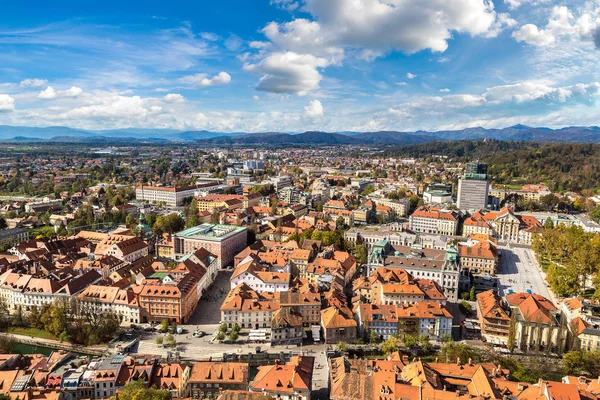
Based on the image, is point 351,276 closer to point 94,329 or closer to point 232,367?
point 232,367

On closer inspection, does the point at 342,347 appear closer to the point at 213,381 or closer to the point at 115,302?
the point at 213,381

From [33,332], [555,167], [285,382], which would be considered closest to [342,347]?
[285,382]

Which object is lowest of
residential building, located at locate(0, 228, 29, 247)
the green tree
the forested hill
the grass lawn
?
the grass lawn

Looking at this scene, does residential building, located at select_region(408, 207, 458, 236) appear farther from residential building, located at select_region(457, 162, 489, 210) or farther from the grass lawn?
the grass lawn

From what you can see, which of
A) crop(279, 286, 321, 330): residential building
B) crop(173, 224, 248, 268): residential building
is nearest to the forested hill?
crop(173, 224, 248, 268): residential building

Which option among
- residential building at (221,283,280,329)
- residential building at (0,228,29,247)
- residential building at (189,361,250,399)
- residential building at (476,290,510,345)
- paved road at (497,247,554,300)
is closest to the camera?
residential building at (189,361,250,399)

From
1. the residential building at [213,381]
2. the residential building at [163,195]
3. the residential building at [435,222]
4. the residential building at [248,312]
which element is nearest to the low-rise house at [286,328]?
the residential building at [248,312]

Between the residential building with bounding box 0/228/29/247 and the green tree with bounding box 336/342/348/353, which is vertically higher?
the residential building with bounding box 0/228/29/247
